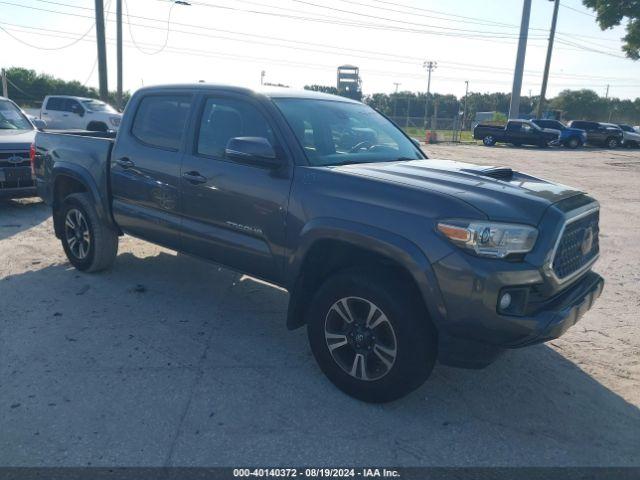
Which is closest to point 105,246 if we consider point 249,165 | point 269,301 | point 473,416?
point 269,301

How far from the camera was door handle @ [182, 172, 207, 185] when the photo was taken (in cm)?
413

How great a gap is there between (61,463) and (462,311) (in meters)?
2.24

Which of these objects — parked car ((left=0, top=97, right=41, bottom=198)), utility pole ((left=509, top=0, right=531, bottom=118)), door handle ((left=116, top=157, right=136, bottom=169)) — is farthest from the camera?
utility pole ((left=509, top=0, right=531, bottom=118))

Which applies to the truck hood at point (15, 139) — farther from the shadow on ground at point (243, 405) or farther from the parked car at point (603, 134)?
the parked car at point (603, 134)

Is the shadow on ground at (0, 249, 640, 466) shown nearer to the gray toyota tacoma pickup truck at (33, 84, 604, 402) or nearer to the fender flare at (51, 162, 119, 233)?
the gray toyota tacoma pickup truck at (33, 84, 604, 402)

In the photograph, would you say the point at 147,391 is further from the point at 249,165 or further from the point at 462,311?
the point at 462,311

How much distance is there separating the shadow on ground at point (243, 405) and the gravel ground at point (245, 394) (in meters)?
0.01

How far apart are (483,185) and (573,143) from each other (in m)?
33.4

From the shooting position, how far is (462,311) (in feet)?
9.34

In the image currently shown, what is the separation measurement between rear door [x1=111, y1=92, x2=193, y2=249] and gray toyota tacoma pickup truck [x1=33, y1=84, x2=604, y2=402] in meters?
0.02

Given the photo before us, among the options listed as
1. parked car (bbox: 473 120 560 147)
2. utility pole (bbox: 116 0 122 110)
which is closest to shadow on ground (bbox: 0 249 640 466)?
utility pole (bbox: 116 0 122 110)

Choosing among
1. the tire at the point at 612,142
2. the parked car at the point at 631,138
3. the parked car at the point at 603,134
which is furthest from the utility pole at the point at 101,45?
the parked car at the point at 631,138

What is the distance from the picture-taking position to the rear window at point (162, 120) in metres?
4.48

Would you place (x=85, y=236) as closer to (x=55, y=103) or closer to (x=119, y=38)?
(x=55, y=103)
